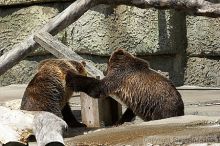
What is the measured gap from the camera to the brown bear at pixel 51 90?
22.1 ft

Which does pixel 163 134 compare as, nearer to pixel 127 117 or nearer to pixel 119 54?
pixel 127 117

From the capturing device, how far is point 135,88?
7188 mm

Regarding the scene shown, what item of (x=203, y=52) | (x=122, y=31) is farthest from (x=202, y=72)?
(x=122, y=31)

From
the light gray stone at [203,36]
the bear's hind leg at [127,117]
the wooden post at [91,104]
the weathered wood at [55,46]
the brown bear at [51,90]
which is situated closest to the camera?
the brown bear at [51,90]

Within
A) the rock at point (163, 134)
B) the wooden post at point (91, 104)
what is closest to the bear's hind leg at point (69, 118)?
the wooden post at point (91, 104)

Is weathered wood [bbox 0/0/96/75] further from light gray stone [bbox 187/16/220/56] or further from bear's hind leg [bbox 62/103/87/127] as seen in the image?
light gray stone [bbox 187/16/220/56]

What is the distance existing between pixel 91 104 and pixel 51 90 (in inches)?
27.7

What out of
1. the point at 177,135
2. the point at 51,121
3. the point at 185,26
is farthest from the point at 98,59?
the point at 51,121

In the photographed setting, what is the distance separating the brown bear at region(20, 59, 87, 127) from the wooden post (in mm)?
269

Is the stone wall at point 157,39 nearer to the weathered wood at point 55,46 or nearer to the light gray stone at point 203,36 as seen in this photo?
the light gray stone at point 203,36

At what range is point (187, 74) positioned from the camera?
1084 cm

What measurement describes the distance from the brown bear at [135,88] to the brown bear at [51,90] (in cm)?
13

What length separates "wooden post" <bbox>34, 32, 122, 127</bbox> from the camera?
7.43 metres

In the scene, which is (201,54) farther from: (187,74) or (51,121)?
(51,121)
